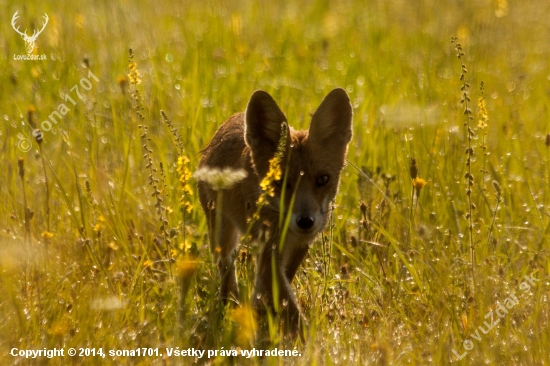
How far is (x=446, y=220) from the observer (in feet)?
17.6

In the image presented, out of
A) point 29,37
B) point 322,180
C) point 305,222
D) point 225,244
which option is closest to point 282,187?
point 305,222

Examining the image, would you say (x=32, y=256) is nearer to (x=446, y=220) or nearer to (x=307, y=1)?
(x=446, y=220)

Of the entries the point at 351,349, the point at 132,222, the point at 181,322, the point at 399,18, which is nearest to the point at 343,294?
the point at 351,349

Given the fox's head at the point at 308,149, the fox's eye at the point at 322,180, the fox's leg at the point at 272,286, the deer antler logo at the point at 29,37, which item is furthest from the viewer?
the deer antler logo at the point at 29,37

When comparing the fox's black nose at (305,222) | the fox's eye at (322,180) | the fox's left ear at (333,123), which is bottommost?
the fox's black nose at (305,222)

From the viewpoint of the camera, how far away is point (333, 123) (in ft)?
17.1

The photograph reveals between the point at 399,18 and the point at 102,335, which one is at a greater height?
the point at 399,18

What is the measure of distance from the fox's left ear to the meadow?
0.56 m

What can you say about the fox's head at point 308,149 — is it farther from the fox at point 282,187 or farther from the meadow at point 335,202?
the meadow at point 335,202

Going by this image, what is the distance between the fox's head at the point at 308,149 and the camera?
4.82m

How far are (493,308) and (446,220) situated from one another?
1283mm

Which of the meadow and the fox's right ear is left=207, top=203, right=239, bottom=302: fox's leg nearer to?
the meadow

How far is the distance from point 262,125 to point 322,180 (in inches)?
20.0

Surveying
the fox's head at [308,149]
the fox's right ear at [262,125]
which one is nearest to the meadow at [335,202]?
the fox's head at [308,149]
